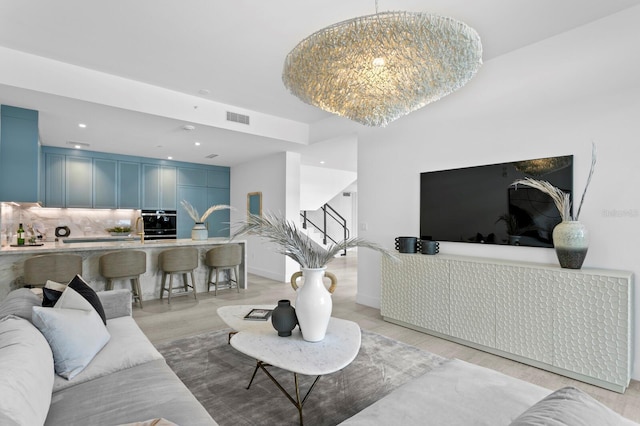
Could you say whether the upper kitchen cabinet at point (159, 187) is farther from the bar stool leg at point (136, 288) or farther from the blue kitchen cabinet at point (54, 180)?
the bar stool leg at point (136, 288)

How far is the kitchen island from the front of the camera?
3859 mm

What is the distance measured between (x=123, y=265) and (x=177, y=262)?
28.0 inches

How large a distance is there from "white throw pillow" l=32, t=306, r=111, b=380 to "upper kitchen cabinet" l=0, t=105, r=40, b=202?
10.0 ft

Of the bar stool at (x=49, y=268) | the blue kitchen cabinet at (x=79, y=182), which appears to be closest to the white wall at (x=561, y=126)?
the bar stool at (x=49, y=268)

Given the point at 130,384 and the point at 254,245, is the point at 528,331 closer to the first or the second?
the point at 130,384

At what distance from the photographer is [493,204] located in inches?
137

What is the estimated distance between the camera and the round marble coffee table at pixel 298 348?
6.07 ft

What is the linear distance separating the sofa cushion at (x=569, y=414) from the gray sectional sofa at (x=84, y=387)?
120 centimetres

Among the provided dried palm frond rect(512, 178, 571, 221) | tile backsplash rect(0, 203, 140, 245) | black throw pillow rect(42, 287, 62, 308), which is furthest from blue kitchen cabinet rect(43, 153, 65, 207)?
dried palm frond rect(512, 178, 571, 221)

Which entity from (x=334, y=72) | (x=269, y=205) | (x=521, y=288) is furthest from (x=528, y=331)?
(x=269, y=205)

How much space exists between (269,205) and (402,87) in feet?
16.9

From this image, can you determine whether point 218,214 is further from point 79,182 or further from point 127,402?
point 127,402

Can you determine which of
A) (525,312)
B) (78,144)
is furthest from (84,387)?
(78,144)

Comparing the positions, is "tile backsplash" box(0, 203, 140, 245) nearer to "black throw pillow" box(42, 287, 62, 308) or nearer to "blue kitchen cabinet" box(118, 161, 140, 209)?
"blue kitchen cabinet" box(118, 161, 140, 209)
